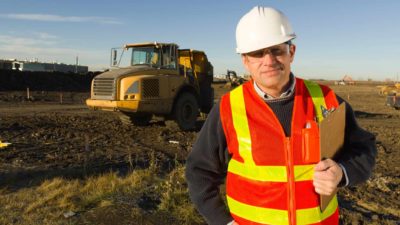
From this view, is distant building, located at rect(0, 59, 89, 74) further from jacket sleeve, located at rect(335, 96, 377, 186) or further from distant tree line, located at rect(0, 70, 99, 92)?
jacket sleeve, located at rect(335, 96, 377, 186)

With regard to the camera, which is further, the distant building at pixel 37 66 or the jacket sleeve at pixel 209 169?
the distant building at pixel 37 66

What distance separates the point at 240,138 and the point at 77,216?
3542mm

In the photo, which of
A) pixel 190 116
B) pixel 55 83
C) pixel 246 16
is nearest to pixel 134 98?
pixel 190 116

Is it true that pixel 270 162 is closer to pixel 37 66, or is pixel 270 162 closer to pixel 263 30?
pixel 263 30

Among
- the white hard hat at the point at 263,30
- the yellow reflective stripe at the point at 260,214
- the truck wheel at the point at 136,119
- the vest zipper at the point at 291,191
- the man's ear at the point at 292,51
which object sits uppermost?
the white hard hat at the point at 263,30

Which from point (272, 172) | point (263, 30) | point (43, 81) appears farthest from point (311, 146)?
point (43, 81)

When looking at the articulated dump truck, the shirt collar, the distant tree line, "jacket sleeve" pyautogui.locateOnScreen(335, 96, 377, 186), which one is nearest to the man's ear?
the shirt collar

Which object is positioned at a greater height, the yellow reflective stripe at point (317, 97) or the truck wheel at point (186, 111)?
the yellow reflective stripe at point (317, 97)

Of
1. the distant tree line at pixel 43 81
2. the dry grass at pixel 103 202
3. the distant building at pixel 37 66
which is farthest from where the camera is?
the distant building at pixel 37 66

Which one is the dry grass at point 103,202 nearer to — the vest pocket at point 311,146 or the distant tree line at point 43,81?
the vest pocket at point 311,146

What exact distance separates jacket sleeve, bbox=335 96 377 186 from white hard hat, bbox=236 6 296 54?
440mm

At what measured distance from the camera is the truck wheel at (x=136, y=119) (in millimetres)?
13133

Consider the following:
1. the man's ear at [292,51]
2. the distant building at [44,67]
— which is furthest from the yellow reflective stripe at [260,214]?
the distant building at [44,67]

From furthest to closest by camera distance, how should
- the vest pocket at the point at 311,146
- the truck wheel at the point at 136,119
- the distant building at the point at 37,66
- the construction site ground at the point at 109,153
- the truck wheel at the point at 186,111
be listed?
1. the distant building at the point at 37,66
2. the truck wheel at the point at 136,119
3. the truck wheel at the point at 186,111
4. the construction site ground at the point at 109,153
5. the vest pocket at the point at 311,146
